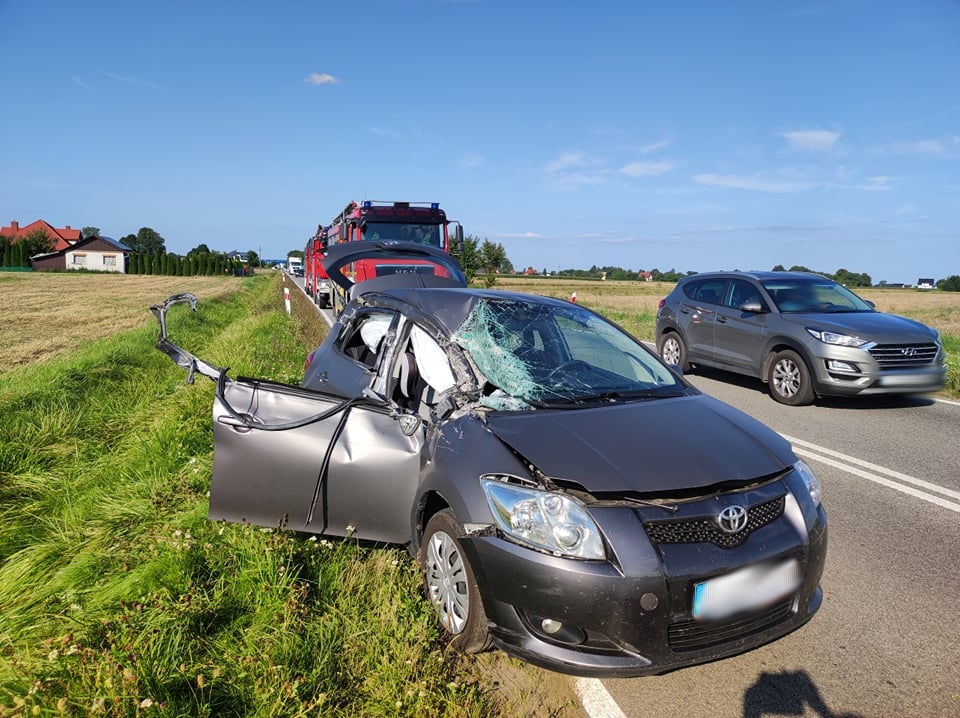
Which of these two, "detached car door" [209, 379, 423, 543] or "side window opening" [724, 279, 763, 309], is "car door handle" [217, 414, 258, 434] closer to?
"detached car door" [209, 379, 423, 543]

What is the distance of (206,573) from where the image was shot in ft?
11.3

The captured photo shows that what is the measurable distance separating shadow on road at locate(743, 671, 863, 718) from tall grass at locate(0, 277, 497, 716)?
1.05 metres

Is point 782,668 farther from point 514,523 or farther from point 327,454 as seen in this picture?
point 327,454

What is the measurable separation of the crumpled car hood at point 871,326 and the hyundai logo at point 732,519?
256 inches

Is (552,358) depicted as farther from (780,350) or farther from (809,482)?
(780,350)

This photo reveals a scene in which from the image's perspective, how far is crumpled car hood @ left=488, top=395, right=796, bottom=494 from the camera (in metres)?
2.63

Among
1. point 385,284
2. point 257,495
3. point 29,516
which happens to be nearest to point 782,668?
point 257,495

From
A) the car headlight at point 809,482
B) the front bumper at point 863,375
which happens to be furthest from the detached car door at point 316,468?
the front bumper at point 863,375

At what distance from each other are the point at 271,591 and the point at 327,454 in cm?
70

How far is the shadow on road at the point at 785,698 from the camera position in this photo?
257cm

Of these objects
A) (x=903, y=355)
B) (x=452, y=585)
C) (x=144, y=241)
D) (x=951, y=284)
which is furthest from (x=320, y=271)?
(x=144, y=241)

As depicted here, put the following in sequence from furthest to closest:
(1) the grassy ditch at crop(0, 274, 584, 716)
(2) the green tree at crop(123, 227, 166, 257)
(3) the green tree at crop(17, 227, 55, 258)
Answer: (2) the green tree at crop(123, 227, 166, 257) → (3) the green tree at crop(17, 227, 55, 258) → (1) the grassy ditch at crop(0, 274, 584, 716)

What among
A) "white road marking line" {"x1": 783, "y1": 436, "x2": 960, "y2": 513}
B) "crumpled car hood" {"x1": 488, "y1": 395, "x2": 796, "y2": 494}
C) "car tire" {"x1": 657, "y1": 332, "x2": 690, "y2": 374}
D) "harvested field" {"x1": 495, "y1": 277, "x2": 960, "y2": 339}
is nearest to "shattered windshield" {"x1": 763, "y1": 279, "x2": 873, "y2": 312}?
"car tire" {"x1": 657, "y1": 332, "x2": 690, "y2": 374}

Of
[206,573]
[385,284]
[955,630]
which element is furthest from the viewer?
[385,284]
